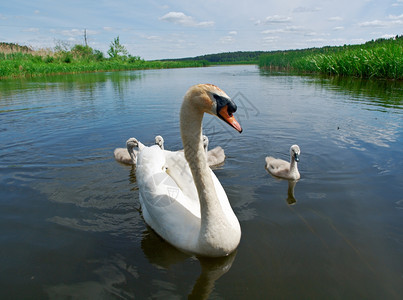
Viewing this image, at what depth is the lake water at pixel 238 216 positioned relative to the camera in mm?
3189

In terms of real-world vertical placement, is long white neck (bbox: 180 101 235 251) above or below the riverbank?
below

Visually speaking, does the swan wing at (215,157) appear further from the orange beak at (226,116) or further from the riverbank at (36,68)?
the riverbank at (36,68)

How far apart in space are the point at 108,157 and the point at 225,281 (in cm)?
504

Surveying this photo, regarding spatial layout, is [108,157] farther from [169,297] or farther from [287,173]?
[169,297]

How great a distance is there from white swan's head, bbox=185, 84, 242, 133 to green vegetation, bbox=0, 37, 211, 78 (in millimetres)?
31905

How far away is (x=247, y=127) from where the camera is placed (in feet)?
32.1

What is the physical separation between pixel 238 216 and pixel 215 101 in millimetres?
2261

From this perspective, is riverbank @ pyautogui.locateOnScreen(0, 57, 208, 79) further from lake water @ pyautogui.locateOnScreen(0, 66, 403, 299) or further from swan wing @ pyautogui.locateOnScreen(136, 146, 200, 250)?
swan wing @ pyautogui.locateOnScreen(136, 146, 200, 250)

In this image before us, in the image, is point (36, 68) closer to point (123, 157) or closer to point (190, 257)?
point (123, 157)

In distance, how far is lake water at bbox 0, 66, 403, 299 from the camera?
126 inches

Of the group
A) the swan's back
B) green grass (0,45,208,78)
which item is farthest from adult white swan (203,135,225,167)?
green grass (0,45,208,78)

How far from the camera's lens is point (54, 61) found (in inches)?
1822

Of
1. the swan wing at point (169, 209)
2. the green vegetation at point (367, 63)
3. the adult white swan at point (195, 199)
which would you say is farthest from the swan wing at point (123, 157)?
the green vegetation at point (367, 63)

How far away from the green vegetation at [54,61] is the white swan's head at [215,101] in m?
31.9
